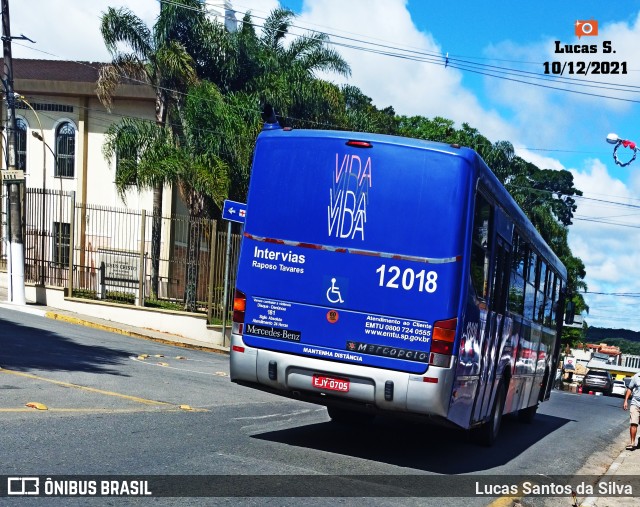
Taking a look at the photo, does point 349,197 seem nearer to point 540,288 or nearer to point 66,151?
point 540,288

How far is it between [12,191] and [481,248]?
17.7 metres

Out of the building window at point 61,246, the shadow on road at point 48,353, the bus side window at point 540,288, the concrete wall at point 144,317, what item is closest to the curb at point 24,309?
the concrete wall at point 144,317

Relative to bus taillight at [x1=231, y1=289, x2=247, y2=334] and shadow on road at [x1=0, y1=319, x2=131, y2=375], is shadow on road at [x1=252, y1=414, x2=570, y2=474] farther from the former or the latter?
shadow on road at [x1=0, y1=319, x2=131, y2=375]

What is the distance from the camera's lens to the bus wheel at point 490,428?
1160 centimetres

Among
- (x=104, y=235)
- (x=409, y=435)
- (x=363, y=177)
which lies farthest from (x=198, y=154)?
(x=363, y=177)

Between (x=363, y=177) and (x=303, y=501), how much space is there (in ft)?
11.3


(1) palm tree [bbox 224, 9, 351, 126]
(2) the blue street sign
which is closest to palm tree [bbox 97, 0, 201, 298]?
(1) palm tree [bbox 224, 9, 351, 126]

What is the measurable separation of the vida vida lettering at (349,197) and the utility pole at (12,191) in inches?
654

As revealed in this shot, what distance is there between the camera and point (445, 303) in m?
8.52

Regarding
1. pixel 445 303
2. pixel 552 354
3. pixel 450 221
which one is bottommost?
pixel 552 354

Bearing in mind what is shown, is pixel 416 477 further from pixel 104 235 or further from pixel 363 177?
pixel 104 235

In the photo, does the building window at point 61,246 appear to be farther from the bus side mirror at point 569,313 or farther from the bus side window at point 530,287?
the bus side window at point 530,287

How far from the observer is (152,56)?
29.3 meters

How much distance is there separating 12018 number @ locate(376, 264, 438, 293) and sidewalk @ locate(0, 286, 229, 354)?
15437mm
